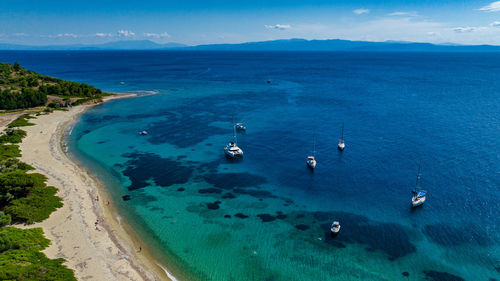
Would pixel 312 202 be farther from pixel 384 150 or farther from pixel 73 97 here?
pixel 73 97

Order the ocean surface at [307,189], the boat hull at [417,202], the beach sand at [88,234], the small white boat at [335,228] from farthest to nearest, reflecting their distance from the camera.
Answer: the boat hull at [417,202]
the small white boat at [335,228]
the ocean surface at [307,189]
the beach sand at [88,234]

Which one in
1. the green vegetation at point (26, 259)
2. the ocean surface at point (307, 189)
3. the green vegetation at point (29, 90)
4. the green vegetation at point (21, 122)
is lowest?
the ocean surface at point (307, 189)

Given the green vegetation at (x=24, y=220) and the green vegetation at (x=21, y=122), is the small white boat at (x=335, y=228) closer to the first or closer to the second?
the green vegetation at (x=24, y=220)

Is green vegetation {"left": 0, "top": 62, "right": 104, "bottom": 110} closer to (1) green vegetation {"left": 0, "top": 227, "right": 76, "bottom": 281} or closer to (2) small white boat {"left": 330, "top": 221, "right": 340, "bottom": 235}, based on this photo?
(1) green vegetation {"left": 0, "top": 227, "right": 76, "bottom": 281}

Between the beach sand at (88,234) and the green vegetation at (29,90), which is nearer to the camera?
the beach sand at (88,234)

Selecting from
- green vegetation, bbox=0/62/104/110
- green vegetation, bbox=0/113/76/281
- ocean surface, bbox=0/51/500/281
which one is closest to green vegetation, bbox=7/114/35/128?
ocean surface, bbox=0/51/500/281

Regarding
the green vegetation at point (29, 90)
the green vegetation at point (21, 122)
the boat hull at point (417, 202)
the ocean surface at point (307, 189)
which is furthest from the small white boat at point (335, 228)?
the green vegetation at point (29, 90)
